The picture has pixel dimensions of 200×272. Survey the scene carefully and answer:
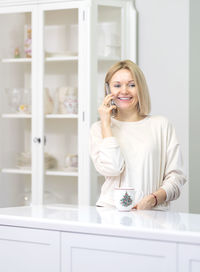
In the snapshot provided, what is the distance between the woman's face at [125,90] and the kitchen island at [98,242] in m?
0.59

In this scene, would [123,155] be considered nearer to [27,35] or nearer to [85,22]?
[85,22]

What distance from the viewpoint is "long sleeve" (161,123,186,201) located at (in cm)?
189

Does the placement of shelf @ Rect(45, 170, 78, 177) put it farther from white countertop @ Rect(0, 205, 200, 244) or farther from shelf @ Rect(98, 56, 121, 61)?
white countertop @ Rect(0, 205, 200, 244)

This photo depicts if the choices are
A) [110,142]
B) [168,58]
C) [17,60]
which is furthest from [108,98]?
[17,60]

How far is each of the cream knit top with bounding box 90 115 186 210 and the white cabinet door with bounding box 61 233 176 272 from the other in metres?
0.50

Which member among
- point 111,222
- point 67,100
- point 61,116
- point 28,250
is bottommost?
point 28,250

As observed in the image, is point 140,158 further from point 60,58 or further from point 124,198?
point 60,58

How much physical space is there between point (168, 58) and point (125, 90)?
1.46 metres

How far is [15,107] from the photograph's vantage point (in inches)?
135

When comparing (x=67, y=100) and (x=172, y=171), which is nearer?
(x=172, y=171)

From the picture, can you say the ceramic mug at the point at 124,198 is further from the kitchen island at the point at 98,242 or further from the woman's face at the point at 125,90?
the woman's face at the point at 125,90

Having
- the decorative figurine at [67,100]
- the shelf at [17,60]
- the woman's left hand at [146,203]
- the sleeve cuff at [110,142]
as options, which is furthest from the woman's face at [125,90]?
the shelf at [17,60]

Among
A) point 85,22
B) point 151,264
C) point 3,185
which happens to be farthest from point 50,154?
point 151,264

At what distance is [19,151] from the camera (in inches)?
135
